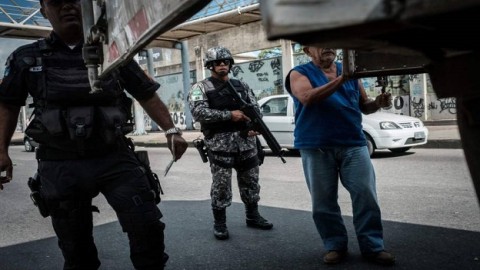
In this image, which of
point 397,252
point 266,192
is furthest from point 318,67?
point 266,192

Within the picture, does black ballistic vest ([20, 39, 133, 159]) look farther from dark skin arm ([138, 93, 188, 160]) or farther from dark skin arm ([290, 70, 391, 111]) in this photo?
dark skin arm ([290, 70, 391, 111])

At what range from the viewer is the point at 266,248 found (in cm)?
374

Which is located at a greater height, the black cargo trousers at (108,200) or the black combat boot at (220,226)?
the black cargo trousers at (108,200)

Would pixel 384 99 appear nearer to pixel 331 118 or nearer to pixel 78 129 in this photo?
pixel 331 118

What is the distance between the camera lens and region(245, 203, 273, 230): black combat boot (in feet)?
14.3

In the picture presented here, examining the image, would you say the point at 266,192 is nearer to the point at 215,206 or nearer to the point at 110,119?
the point at 215,206

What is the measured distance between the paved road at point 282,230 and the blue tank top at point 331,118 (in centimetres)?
87

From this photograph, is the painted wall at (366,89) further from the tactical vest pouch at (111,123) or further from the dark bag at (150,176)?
the tactical vest pouch at (111,123)

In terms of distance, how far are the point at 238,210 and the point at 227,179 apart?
113cm

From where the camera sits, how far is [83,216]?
2447 millimetres

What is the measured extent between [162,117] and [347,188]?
4.57 feet

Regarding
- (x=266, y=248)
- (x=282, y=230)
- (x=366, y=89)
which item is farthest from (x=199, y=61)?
(x=266, y=248)

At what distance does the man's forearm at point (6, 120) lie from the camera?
2539 millimetres

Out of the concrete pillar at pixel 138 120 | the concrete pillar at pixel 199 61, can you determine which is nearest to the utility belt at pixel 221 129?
the concrete pillar at pixel 138 120
